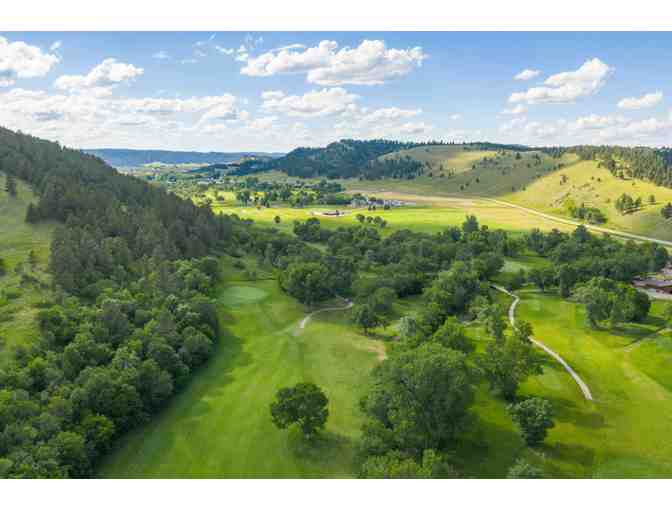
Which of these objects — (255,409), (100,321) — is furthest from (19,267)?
(255,409)

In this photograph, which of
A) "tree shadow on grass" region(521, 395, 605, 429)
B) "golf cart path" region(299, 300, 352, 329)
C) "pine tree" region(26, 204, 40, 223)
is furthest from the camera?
"pine tree" region(26, 204, 40, 223)

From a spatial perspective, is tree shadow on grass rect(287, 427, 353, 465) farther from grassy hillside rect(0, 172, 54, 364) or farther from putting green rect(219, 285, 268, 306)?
putting green rect(219, 285, 268, 306)

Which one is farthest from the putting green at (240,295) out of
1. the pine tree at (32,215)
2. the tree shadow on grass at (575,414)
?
the tree shadow on grass at (575,414)

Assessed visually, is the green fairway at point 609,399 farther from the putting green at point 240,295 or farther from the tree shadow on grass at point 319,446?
the putting green at point 240,295

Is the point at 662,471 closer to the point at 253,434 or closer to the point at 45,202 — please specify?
the point at 253,434

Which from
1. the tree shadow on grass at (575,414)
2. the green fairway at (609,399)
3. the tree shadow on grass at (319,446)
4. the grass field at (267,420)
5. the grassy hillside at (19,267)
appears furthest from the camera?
the grassy hillside at (19,267)

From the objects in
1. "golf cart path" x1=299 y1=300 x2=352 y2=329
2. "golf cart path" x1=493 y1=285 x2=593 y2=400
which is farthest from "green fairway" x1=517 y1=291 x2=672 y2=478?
"golf cart path" x1=299 y1=300 x2=352 y2=329
